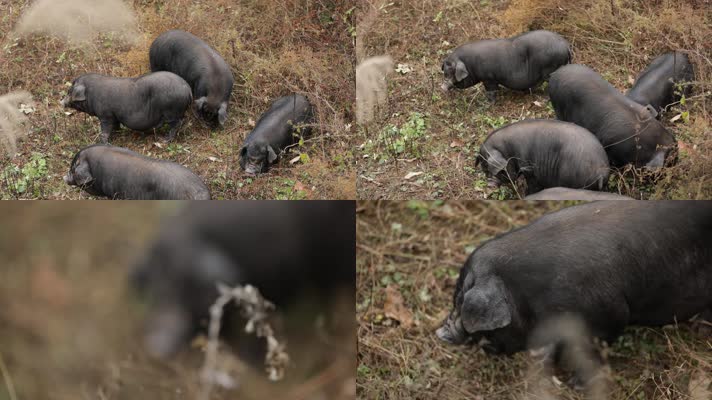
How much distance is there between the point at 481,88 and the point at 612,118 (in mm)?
1815

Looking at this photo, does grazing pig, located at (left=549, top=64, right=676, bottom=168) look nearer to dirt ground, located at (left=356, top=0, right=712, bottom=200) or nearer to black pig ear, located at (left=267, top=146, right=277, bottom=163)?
dirt ground, located at (left=356, top=0, right=712, bottom=200)

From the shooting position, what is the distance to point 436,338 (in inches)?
193

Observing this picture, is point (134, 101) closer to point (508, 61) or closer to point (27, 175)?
point (27, 175)

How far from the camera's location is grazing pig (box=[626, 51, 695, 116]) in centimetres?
656

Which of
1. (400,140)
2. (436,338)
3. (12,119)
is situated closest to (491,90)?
(400,140)

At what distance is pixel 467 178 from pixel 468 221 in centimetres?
82

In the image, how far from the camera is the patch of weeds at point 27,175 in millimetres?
6652

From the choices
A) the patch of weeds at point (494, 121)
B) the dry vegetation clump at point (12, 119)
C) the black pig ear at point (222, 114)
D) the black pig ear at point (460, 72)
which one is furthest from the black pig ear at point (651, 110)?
the dry vegetation clump at point (12, 119)

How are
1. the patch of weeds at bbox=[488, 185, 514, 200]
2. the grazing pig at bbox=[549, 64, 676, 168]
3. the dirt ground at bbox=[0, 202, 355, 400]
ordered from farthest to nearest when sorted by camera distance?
1. the patch of weeds at bbox=[488, 185, 514, 200]
2. the grazing pig at bbox=[549, 64, 676, 168]
3. the dirt ground at bbox=[0, 202, 355, 400]

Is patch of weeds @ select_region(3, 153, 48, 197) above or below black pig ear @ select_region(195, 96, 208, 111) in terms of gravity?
below

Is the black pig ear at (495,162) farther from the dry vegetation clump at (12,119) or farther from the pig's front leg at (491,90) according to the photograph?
the dry vegetation clump at (12,119)

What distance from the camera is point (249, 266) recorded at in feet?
13.1

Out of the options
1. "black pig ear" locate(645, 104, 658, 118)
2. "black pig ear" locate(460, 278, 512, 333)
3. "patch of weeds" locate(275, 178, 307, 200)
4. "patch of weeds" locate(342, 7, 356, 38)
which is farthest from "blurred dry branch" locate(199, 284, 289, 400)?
"patch of weeds" locate(342, 7, 356, 38)

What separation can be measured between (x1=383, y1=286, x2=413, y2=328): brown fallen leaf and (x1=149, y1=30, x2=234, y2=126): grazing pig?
304cm
